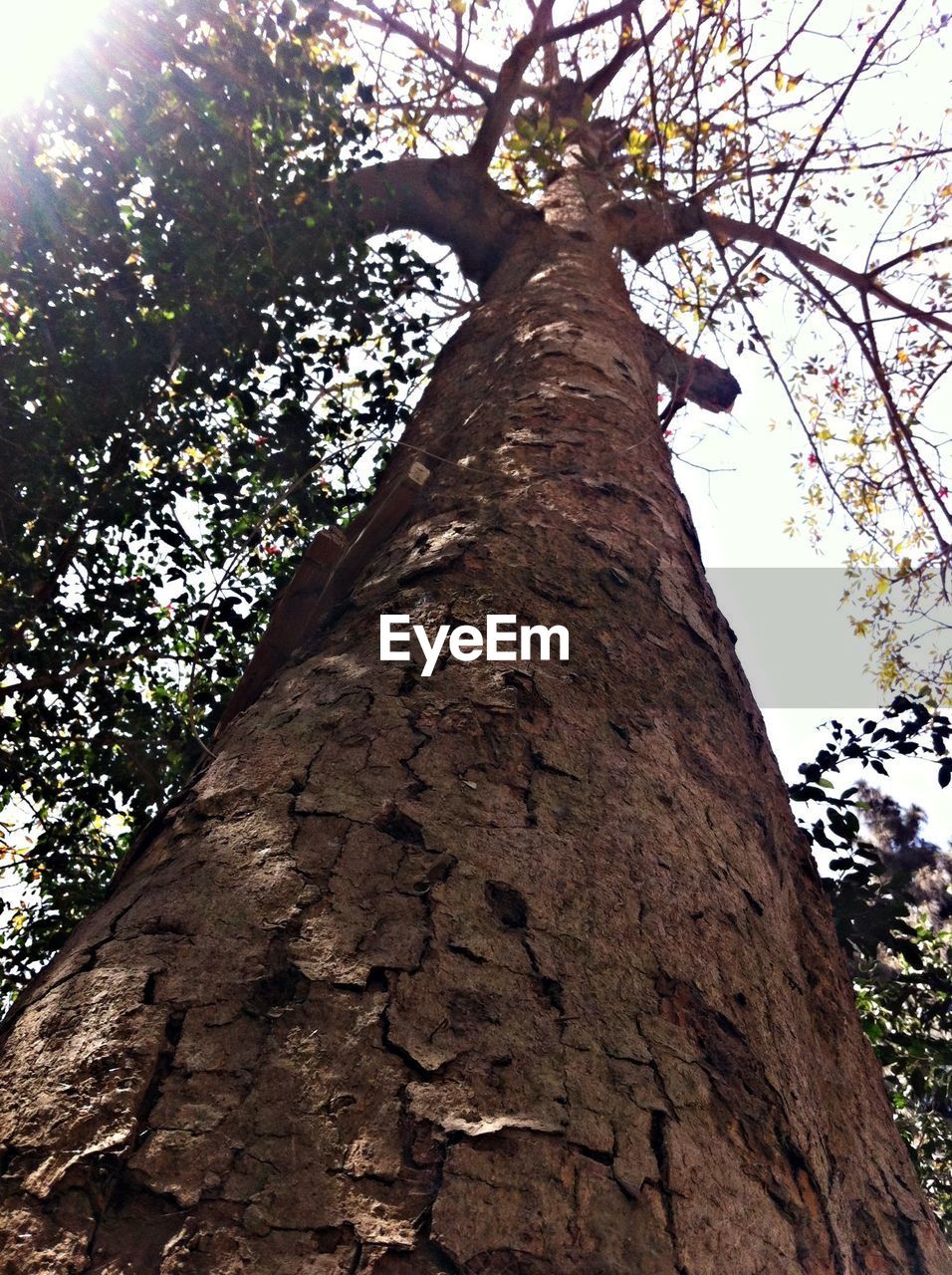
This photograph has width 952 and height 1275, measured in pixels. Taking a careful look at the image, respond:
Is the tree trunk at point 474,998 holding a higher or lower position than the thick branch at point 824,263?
lower

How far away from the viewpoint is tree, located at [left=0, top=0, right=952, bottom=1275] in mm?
856

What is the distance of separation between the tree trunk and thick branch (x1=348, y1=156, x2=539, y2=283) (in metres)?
2.83

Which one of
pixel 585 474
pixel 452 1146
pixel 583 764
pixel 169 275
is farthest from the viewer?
pixel 169 275

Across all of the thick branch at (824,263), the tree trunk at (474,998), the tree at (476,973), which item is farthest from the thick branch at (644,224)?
the tree trunk at (474,998)

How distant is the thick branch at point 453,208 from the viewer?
14.2ft

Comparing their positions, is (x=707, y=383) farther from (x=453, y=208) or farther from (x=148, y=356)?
(x=148, y=356)

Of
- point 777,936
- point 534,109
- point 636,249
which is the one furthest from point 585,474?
point 534,109

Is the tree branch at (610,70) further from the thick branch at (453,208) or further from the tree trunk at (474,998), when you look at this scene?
the tree trunk at (474,998)

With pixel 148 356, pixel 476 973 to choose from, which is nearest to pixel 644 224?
pixel 148 356

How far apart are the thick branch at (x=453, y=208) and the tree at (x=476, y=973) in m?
2.46

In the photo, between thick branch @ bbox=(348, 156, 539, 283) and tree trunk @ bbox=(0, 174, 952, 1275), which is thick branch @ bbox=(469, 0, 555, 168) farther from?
tree trunk @ bbox=(0, 174, 952, 1275)

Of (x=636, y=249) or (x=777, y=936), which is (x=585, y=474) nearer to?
(x=777, y=936)

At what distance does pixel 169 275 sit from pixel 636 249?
7.83 feet

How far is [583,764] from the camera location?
4.78 ft
